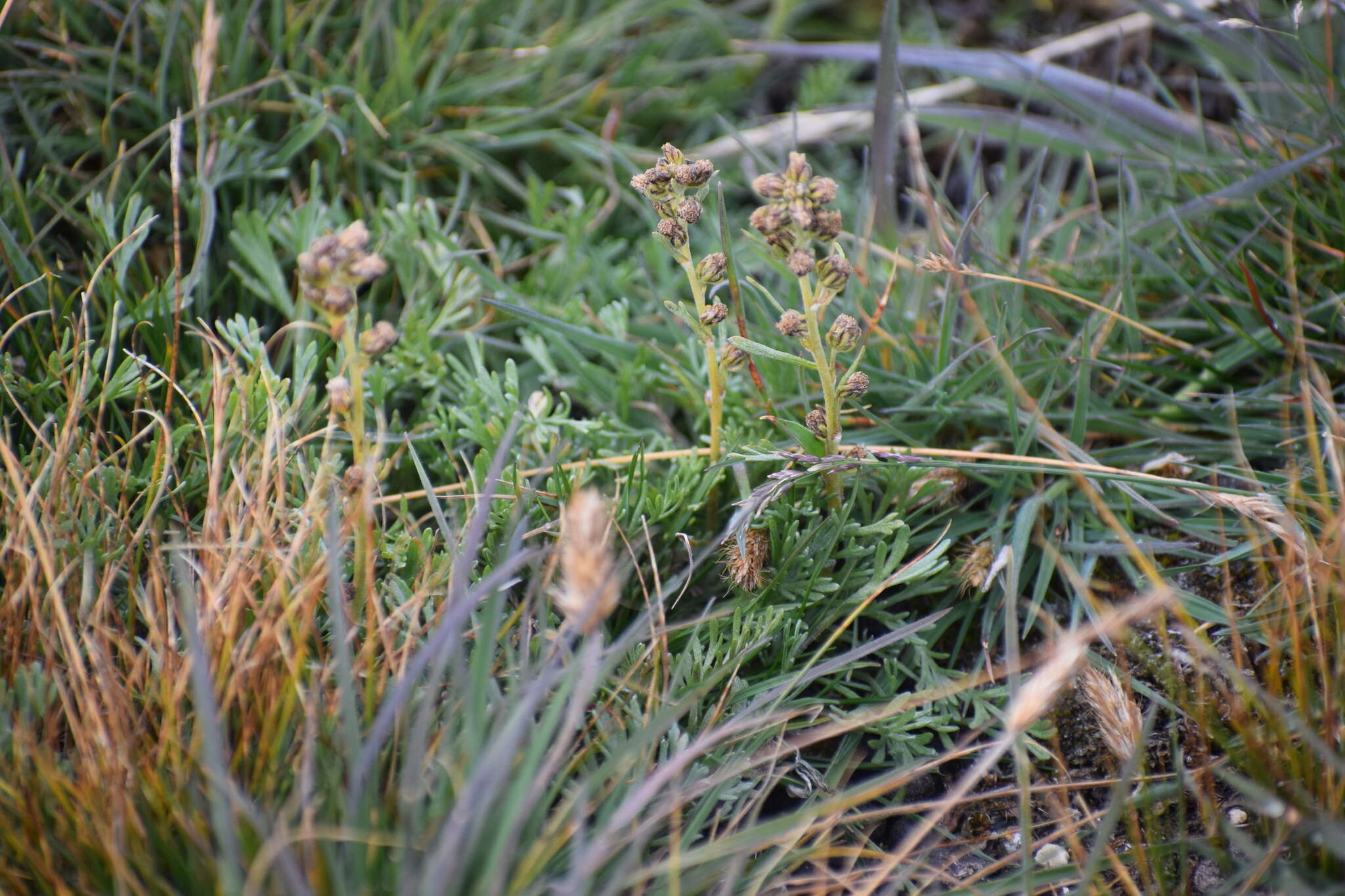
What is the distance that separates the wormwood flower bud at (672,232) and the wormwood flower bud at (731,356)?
7.6 inches

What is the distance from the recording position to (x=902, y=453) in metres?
1.85

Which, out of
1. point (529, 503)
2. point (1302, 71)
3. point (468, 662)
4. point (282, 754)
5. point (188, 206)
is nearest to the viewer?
point (282, 754)

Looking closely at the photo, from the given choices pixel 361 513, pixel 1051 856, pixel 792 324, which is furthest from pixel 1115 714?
pixel 361 513

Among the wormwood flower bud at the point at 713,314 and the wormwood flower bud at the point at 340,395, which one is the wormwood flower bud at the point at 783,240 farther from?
the wormwood flower bud at the point at 340,395

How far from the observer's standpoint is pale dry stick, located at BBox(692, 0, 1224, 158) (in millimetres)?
2938

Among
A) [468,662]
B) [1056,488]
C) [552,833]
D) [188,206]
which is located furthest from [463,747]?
[188,206]

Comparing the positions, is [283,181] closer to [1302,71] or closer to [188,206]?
[188,206]

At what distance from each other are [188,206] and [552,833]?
66.6 inches

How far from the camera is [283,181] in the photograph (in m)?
2.55

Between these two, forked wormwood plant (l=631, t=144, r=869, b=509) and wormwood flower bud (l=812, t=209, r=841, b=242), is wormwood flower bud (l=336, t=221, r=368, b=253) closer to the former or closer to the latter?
forked wormwood plant (l=631, t=144, r=869, b=509)

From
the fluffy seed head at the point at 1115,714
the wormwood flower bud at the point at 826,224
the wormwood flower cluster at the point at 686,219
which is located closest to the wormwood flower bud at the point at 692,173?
the wormwood flower cluster at the point at 686,219

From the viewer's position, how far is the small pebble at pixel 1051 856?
5.09 feet

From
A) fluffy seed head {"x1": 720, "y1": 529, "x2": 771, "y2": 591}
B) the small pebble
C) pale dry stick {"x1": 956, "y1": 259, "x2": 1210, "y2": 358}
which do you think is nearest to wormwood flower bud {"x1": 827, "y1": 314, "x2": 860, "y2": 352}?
fluffy seed head {"x1": 720, "y1": 529, "x2": 771, "y2": 591}

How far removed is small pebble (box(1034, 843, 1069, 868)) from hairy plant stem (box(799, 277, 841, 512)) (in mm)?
674
